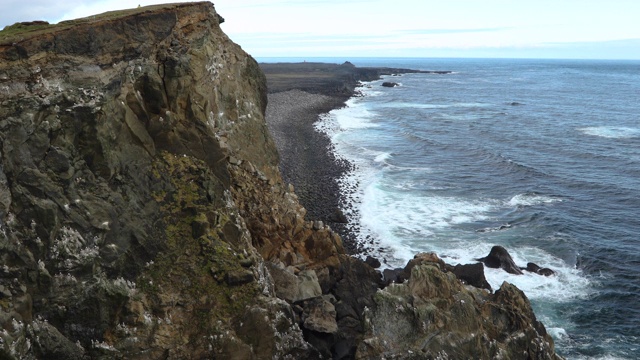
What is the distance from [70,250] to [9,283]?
1.80 metres

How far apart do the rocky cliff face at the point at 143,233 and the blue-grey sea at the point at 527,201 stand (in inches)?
330

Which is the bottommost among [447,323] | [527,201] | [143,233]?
[527,201]

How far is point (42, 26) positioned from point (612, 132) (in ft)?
239

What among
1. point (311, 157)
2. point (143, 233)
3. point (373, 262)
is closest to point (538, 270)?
point (373, 262)

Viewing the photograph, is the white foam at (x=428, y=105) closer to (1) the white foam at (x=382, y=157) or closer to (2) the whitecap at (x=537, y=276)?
(1) the white foam at (x=382, y=157)

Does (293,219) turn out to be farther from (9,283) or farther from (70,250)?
(9,283)

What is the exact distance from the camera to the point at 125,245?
16.7 meters

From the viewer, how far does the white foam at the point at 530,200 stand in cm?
4255

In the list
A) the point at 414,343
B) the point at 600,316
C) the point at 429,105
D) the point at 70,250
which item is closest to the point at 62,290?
the point at 70,250

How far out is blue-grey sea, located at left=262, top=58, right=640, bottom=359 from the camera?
2789 cm

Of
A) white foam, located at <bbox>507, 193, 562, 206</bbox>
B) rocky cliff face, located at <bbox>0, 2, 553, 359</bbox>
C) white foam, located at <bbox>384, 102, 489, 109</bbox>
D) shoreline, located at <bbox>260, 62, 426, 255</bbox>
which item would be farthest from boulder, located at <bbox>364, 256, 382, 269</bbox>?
white foam, located at <bbox>384, 102, 489, 109</bbox>

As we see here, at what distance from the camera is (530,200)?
43.3 metres

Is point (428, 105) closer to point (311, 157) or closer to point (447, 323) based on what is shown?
point (311, 157)

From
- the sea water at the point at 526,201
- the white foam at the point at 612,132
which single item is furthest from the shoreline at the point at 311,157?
the white foam at the point at 612,132
